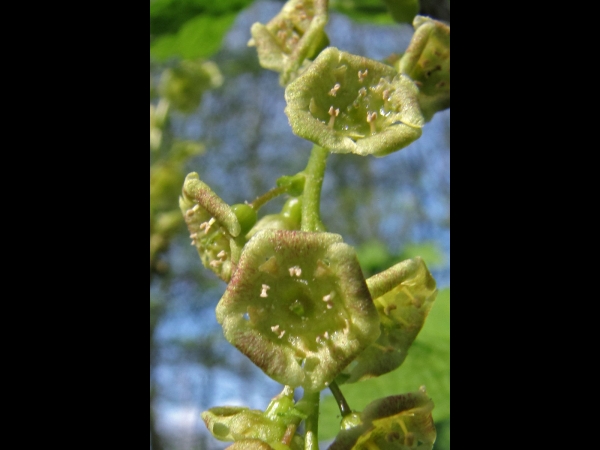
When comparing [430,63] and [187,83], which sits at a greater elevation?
[187,83]

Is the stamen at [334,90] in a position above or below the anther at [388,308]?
above

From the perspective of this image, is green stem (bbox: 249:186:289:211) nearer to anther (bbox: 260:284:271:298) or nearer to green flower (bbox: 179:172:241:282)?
green flower (bbox: 179:172:241:282)

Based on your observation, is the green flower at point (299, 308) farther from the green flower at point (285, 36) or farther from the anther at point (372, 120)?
the green flower at point (285, 36)

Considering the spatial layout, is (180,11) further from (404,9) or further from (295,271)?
(295,271)

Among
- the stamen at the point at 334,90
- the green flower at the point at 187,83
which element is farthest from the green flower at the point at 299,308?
the green flower at the point at 187,83

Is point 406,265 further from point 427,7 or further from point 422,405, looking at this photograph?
point 427,7

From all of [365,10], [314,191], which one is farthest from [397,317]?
[365,10]
